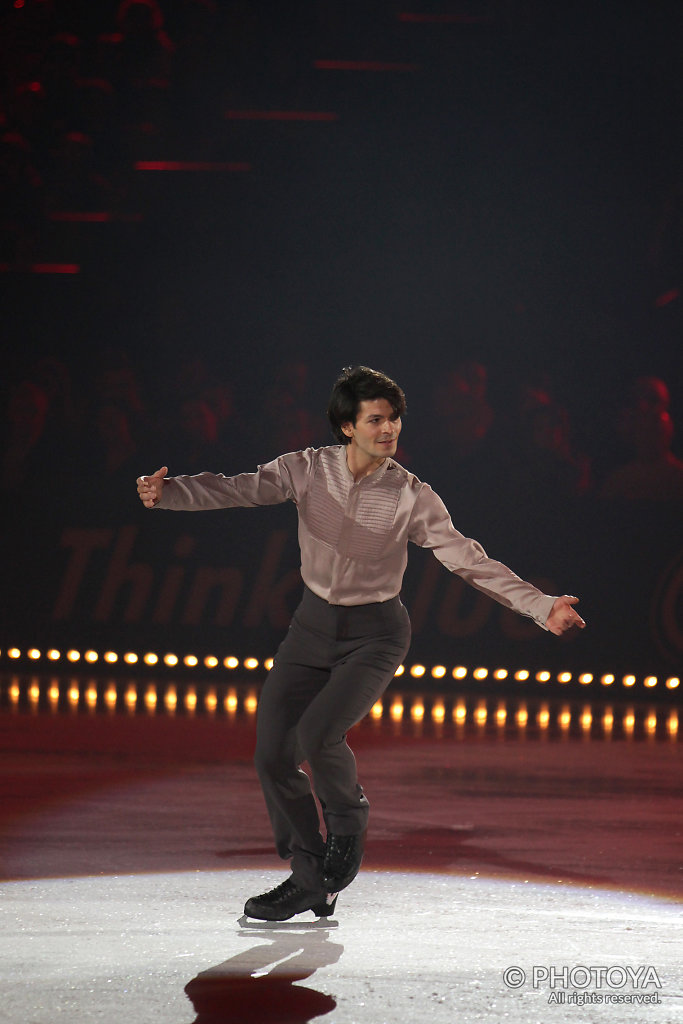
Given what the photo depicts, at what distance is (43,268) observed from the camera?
943 cm

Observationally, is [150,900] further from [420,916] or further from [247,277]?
[247,277]

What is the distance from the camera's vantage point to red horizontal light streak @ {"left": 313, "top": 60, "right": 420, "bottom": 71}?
30.0 ft

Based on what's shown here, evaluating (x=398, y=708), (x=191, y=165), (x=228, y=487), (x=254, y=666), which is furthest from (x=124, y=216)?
(x=228, y=487)

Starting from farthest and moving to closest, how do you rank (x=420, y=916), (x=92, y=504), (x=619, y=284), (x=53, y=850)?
1. (x=92, y=504)
2. (x=619, y=284)
3. (x=53, y=850)
4. (x=420, y=916)

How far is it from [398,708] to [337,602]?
4.63 metres

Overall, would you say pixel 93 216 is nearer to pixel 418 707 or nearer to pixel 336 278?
pixel 336 278

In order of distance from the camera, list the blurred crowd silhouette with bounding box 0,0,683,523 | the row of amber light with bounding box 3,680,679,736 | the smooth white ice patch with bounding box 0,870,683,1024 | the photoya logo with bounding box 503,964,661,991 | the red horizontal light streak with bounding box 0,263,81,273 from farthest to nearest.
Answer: the red horizontal light streak with bounding box 0,263,81,273 < the blurred crowd silhouette with bounding box 0,0,683,523 < the row of amber light with bounding box 3,680,679,736 < the photoya logo with bounding box 503,964,661,991 < the smooth white ice patch with bounding box 0,870,683,1024

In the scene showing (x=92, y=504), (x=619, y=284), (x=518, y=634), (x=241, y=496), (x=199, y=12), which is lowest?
(x=518, y=634)

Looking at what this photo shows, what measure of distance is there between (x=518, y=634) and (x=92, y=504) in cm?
302

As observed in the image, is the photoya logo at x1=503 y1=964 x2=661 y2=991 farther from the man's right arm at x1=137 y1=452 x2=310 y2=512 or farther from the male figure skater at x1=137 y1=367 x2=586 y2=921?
the man's right arm at x1=137 y1=452 x2=310 y2=512

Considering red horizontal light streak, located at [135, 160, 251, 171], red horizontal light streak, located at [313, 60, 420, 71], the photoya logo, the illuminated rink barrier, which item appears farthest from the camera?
red horizontal light streak, located at [135, 160, 251, 171]

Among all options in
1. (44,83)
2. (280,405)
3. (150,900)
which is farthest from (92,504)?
(150,900)

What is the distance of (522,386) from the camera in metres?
8.84

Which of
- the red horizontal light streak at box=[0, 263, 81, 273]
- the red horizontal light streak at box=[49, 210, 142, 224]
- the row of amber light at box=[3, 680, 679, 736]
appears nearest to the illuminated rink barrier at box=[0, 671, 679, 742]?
the row of amber light at box=[3, 680, 679, 736]
